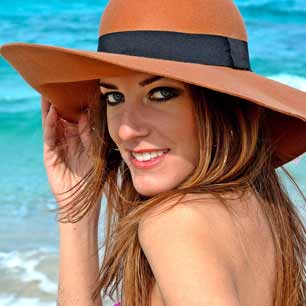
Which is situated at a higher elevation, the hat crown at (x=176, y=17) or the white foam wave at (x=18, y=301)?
the hat crown at (x=176, y=17)

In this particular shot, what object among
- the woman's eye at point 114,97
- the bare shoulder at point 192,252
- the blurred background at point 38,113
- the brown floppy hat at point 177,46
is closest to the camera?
the bare shoulder at point 192,252

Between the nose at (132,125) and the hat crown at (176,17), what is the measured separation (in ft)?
0.74

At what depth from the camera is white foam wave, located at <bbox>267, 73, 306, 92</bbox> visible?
413 inches

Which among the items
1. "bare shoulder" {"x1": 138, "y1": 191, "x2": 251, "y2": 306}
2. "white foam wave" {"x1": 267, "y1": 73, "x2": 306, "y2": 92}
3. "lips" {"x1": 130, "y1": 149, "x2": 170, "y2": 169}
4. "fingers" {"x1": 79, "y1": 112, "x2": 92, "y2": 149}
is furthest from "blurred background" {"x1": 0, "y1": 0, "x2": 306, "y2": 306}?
"bare shoulder" {"x1": 138, "y1": 191, "x2": 251, "y2": 306}

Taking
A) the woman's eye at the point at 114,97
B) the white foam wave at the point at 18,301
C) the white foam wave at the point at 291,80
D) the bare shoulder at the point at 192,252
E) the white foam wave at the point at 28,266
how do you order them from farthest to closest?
the white foam wave at the point at 291,80 < the white foam wave at the point at 28,266 < the white foam wave at the point at 18,301 < the woman's eye at the point at 114,97 < the bare shoulder at the point at 192,252

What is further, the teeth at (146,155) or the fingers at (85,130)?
the fingers at (85,130)

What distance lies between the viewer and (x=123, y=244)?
7.37 feet

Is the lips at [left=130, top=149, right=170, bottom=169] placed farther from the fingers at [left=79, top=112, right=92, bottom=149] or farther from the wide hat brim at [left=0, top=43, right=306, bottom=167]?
the fingers at [left=79, top=112, right=92, bottom=149]

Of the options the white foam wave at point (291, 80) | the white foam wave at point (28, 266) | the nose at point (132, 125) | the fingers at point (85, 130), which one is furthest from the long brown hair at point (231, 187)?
the white foam wave at point (291, 80)

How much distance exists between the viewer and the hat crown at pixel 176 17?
2133mm

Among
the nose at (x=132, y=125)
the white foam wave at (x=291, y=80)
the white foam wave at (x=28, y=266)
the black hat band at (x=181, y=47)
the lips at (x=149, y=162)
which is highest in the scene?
the white foam wave at (x=291, y=80)

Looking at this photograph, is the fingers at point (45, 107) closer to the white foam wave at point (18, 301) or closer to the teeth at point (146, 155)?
the teeth at point (146, 155)

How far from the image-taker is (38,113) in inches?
370

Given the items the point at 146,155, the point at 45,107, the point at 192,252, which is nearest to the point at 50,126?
the point at 45,107
